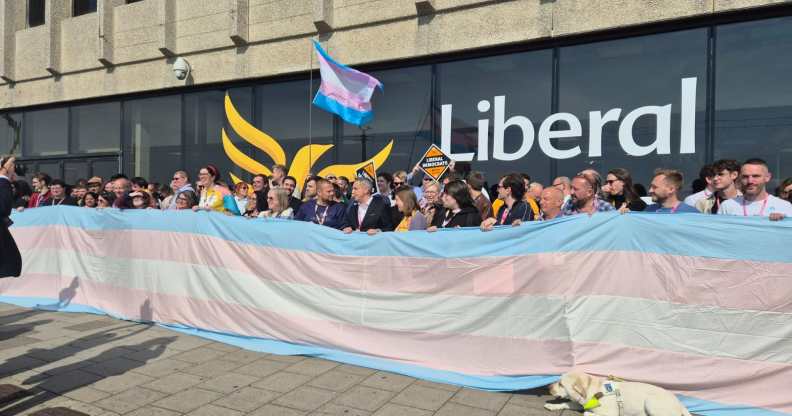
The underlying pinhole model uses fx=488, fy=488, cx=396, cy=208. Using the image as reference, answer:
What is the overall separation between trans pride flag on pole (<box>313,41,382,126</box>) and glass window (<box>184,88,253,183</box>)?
333 cm

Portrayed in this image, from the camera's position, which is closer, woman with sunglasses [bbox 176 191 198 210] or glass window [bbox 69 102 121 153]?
woman with sunglasses [bbox 176 191 198 210]

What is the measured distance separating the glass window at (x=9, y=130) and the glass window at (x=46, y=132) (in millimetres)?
304

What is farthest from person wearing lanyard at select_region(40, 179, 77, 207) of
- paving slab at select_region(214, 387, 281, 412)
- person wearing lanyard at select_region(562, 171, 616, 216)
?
person wearing lanyard at select_region(562, 171, 616, 216)

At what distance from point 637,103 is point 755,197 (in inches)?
145

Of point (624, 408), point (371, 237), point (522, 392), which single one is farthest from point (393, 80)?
point (624, 408)

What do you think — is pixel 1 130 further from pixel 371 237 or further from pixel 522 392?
pixel 522 392

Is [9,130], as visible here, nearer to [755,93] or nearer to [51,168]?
[51,168]

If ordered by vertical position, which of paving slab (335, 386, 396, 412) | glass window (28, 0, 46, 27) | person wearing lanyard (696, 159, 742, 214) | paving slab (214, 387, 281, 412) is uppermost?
glass window (28, 0, 46, 27)

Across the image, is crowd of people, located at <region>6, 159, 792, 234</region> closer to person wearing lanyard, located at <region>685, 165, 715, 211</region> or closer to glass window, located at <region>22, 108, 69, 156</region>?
person wearing lanyard, located at <region>685, 165, 715, 211</region>

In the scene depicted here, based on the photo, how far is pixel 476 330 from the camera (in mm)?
4395

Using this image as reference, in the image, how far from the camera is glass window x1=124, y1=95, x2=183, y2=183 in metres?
12.4

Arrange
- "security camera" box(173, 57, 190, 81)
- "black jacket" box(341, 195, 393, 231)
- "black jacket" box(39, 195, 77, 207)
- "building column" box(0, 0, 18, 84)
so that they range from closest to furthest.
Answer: "black jacket" box(341, 195, 393, 231)
"black jacket" box(39, 195, 77, 207)
"security camera" box(173, 57, 190, 81)
"building column" box(0, 0, 18, 84)

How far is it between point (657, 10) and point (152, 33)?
36.1 ft

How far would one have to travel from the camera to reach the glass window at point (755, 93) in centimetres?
688
